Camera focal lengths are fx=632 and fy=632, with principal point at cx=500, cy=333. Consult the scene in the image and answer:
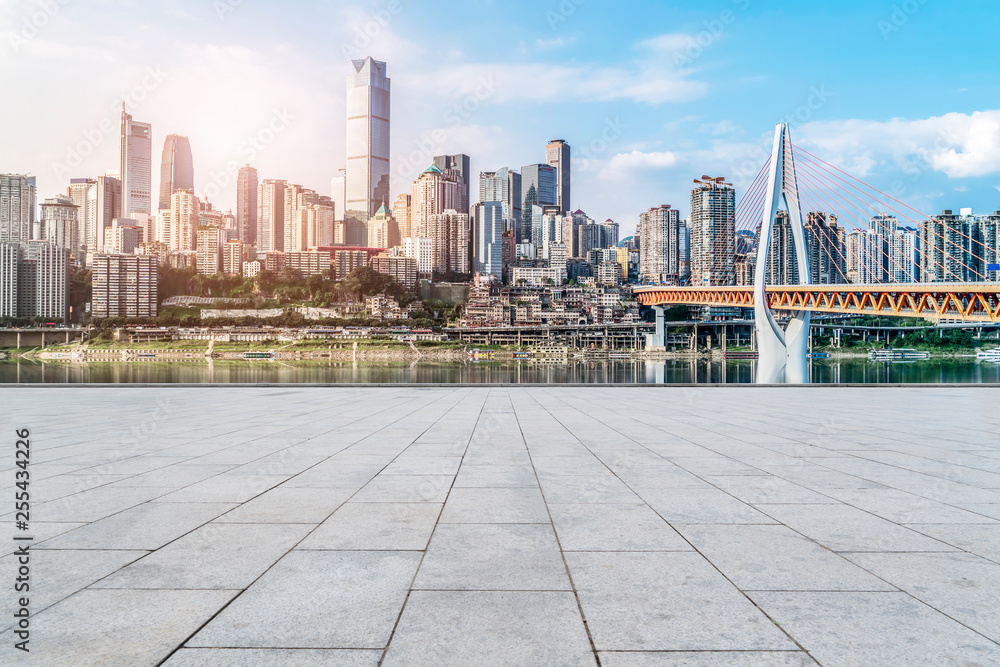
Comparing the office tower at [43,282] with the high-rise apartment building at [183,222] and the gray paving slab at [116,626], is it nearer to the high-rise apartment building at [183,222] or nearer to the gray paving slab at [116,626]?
the high-rise apartment building at [183,222]

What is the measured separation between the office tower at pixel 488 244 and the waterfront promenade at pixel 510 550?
595 ft

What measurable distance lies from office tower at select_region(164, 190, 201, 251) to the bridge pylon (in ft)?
559

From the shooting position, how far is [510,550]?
4.49 meters

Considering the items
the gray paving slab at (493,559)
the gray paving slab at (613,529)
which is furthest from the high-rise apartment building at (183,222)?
the gray paving slab at (493,559)

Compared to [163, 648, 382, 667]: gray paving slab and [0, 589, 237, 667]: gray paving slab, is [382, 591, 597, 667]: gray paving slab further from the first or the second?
[0, 589, 237, 667]: gray paving slab

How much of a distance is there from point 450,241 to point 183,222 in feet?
258

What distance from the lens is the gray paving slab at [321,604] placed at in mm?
3188

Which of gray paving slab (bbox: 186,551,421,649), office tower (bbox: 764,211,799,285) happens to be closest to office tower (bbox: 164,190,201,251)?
office tower (bbox: 764,211,799,285)

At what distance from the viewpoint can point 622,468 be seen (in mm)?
7500

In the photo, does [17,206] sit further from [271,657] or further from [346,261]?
[271,657]

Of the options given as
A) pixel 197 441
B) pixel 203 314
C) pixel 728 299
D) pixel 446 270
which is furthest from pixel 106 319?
pixel 197 441

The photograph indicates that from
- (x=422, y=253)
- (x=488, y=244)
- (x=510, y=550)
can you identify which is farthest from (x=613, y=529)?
(x=488, y=244)

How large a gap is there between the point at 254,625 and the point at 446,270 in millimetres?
178288

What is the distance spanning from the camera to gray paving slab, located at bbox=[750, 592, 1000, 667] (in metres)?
3.01
